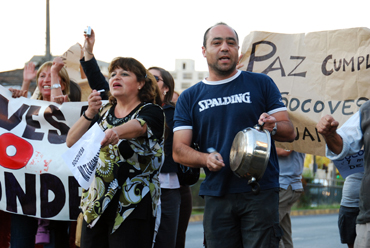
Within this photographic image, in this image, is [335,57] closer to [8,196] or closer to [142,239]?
Answer: [142,239]

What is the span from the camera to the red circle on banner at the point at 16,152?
504 cm

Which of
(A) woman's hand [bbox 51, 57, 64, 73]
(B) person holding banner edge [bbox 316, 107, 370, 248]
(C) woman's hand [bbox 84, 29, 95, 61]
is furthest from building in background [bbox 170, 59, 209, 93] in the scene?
(B) person holding banner edge [bbox 316, 107, 370, 248]

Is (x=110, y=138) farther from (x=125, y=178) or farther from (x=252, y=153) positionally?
(x=252, y=153)

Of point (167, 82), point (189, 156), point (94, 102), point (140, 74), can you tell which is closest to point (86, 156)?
point (94, 102)

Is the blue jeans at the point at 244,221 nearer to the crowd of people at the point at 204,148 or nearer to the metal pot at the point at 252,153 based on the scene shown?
the crowd of people at the point at 204,148

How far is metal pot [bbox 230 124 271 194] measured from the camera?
2955mm

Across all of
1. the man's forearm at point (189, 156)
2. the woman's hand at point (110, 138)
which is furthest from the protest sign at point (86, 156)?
the man's forearm at point (189, 156)

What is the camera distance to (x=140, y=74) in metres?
3.78

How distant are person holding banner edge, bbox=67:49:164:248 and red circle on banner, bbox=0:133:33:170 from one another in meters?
1.67

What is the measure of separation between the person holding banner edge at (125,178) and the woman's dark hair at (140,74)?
0.09 meters

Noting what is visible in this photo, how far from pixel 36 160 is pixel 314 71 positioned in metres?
3.01

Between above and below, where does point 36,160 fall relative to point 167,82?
below

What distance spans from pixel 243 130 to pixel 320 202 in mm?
19523

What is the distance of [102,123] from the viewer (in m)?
3.68
